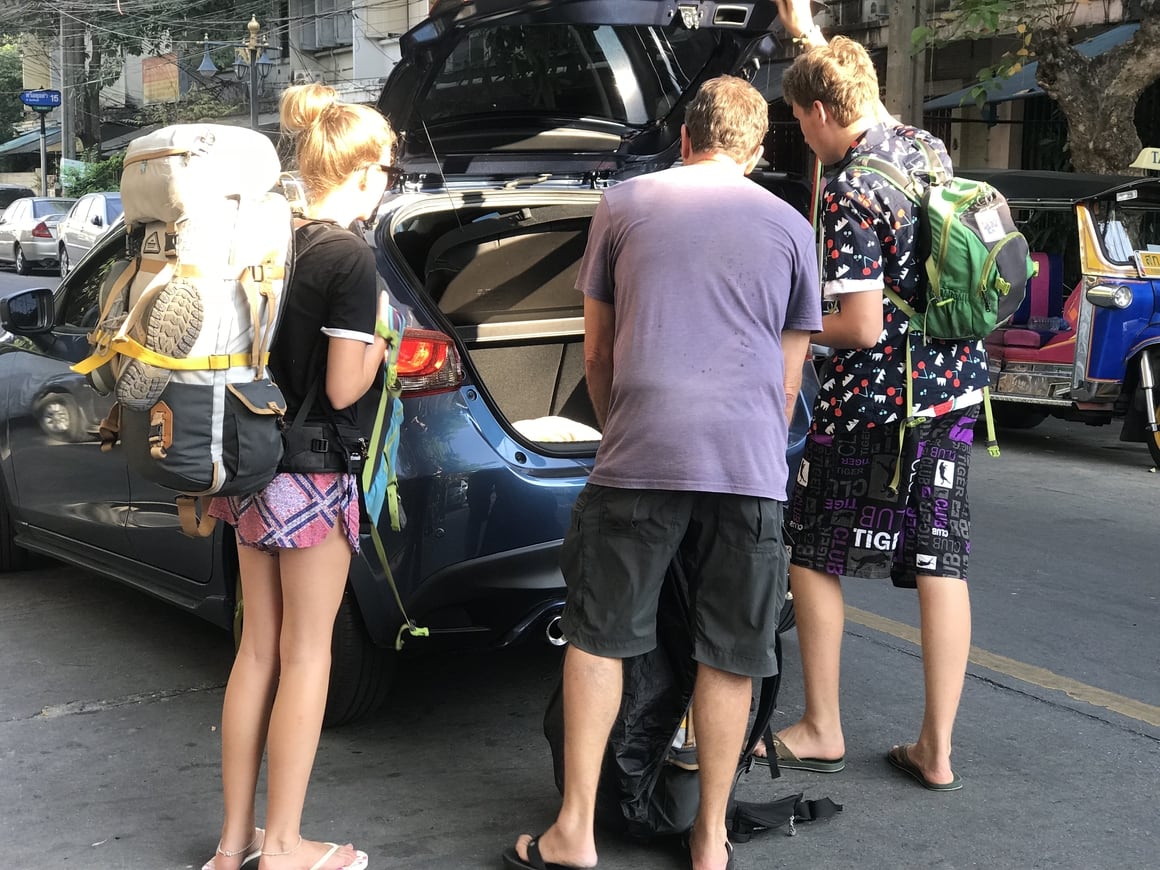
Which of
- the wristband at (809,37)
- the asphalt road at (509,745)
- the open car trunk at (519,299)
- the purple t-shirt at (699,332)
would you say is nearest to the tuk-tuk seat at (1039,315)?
the asphalt road at (509,745)

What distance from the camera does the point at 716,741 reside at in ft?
9.52

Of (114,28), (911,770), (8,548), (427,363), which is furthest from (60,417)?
(114,28)

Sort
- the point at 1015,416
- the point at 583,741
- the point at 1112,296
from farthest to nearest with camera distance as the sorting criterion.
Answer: the point at 1015,416 → the point at 1112,296 → the point at 583,741

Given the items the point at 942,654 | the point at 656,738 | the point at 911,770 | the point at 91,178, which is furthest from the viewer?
the point at 91,178

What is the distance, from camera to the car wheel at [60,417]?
471 centimetres

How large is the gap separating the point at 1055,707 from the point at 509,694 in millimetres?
1722

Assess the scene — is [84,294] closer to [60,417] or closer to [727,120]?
[60,417]

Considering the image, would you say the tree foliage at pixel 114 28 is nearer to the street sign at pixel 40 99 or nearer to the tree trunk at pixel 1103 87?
the street sign at pixel 40 99

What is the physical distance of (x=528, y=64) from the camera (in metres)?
4.72

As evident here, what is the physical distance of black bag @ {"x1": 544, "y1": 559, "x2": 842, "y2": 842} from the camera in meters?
3.01

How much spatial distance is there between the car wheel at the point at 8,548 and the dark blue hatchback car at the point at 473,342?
0.01 meters

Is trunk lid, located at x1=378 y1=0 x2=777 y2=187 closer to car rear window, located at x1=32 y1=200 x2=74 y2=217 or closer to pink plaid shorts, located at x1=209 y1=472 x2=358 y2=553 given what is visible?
pink plaid shorts, located at x1=209 y1=472 x2=358 y2=553

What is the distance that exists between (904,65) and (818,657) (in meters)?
10.3

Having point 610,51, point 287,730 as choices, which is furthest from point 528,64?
point 287,730
